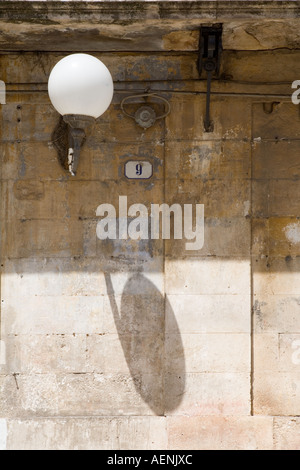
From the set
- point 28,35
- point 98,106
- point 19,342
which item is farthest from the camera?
point 19,342

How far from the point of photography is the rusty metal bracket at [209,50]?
3.60 m

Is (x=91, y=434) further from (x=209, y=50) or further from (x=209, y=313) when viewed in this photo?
(x=209, y=50)

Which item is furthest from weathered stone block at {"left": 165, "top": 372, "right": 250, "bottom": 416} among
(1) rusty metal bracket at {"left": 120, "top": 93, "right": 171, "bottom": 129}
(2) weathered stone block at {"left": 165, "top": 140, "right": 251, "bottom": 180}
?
(1) rusty metal bracket at {"left": 120, "top": 93, "right": 171, "bottom": 129}

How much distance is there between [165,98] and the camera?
4.00 m

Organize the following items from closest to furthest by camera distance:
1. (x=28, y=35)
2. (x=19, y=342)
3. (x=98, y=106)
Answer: (x=98, y=106) < (x=28, y=35) < (x=19, y=342)

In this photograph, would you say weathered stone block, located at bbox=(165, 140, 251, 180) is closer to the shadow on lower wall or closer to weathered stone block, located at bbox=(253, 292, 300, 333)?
the shadow on lower wall

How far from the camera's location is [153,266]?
3.99m

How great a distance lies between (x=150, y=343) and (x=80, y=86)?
217 cm

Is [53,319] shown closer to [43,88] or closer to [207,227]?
[207,227]

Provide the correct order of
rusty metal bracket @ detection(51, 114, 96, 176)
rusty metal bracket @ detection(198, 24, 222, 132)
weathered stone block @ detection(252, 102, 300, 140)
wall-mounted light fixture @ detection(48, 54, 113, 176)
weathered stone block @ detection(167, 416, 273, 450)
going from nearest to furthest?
wall-mounted light fixture @ detection(48, 54, 113, 176), rusty metal bracket @ detection(198, 24, 222, 132), rusty metal bracket @ detection(51, 114, 96, 176), weathered stone block @ detection(167, 416, 273, 450), weathered stone block @ detection(252, 102, 300, 140)

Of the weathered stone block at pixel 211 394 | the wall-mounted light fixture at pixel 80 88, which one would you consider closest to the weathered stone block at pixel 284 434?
the weathered stone block at pixel 211 394

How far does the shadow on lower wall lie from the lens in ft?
12.9
